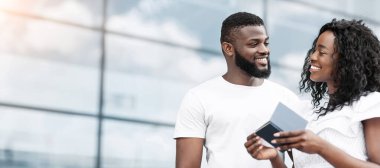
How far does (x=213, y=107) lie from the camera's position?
3.50 m

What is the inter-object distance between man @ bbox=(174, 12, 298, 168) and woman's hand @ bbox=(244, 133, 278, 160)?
0.77m

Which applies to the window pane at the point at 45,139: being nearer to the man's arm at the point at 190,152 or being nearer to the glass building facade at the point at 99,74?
the glass building facade at the point at 99,74

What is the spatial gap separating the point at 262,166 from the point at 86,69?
17.7 ft

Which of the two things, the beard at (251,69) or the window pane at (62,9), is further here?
the window pane at (62,9)

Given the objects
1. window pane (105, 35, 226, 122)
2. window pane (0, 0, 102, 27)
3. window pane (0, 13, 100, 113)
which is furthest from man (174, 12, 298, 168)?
window pane (105, 35, 226, 122)

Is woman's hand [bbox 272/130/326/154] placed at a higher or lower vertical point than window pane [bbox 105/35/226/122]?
lower

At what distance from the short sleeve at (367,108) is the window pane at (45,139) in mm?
6019

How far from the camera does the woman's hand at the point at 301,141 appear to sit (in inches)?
90.2

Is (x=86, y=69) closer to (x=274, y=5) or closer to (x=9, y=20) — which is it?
(x=9, y=20)

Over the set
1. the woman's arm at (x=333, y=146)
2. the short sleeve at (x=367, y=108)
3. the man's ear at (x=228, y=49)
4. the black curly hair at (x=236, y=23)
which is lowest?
the woman's arm at (x=333, y=146)

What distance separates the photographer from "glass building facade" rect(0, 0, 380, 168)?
8.12 metres

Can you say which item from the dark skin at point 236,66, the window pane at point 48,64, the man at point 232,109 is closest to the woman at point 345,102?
the man at point 232,109

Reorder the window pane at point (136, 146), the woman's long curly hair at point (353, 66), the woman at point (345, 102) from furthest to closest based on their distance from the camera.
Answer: the window pane at point (136, 146) → the woman's long curly hair at point (353, 66) → the woman at point (345, 102)

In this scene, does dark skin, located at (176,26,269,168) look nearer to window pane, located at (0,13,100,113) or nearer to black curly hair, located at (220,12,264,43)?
black curly hair, located at (220,12,264,43)
